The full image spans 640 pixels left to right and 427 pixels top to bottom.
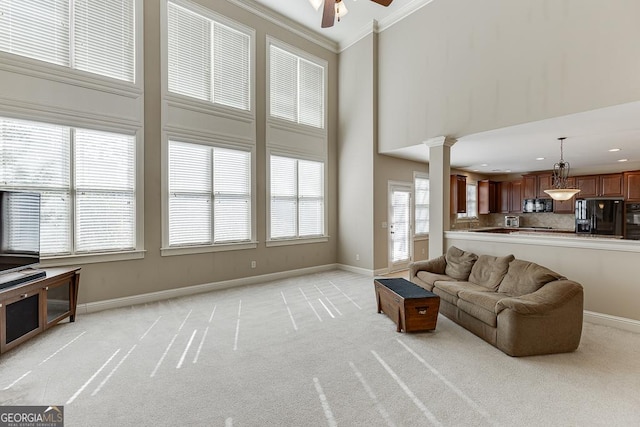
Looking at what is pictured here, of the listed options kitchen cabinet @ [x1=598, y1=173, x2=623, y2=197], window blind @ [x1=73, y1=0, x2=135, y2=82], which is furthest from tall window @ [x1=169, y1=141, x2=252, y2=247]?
kitchen cabinet @ [x1=598, y1=173, x2=623, y2=197]

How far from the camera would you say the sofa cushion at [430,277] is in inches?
171

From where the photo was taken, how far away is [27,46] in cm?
383

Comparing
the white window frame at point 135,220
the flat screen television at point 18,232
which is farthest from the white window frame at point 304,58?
the flat screen television at point 18,232

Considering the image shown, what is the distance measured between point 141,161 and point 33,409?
11.1ft

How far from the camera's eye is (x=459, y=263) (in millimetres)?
4543

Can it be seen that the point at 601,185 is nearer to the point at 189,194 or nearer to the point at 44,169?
the point at 189,194

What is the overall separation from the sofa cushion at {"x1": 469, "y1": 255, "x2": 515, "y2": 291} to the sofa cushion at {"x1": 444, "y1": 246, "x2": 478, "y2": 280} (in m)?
0.09

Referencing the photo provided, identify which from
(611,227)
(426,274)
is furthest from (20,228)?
(611,227)

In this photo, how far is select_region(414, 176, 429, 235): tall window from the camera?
7.74 meters

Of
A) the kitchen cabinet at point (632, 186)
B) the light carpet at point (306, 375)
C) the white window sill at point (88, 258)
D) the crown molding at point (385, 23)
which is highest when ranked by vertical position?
the crown molding at point (385, 23)

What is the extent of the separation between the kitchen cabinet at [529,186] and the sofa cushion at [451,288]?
6.41 metres

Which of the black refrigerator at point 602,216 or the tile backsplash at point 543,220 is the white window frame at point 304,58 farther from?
the black refrigerator at point 602,216

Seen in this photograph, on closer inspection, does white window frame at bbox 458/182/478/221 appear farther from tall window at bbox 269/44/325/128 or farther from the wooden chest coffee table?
the wooden chest coffee table

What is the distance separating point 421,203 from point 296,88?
4.27 m
